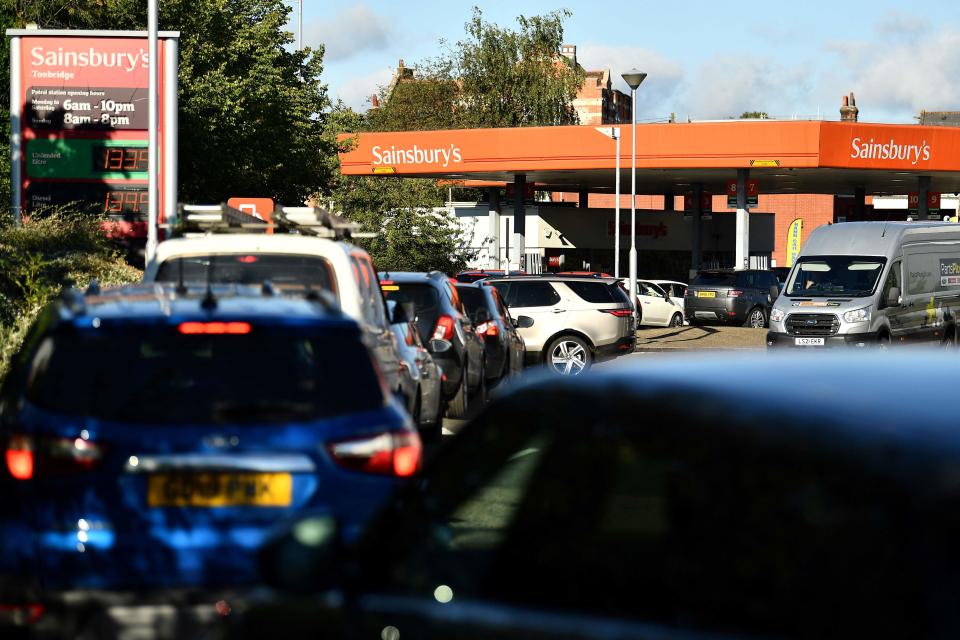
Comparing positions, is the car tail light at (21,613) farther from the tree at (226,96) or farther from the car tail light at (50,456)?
the tree at (226,96)

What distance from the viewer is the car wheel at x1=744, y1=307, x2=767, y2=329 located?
4169 centimetres

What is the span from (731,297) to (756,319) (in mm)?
1376

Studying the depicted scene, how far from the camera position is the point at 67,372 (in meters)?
5.47

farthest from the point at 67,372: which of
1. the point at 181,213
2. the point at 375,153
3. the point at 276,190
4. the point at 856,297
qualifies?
the point at 375,153

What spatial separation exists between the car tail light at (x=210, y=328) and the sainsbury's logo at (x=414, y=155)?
150 feet

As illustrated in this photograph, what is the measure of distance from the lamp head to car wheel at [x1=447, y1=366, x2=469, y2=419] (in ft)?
73.5

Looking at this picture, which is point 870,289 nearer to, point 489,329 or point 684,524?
point 489,329

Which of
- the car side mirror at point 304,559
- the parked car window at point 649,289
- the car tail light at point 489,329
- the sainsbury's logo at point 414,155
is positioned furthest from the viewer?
the sainsbury's logo at point 414,155

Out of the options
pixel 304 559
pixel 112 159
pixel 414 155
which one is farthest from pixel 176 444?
pixel 414 155

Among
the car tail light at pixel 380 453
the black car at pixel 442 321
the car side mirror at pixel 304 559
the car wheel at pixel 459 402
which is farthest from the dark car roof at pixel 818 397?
the car wheel at pixel 459 402

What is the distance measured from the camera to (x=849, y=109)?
346 feet

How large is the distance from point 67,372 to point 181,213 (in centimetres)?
665

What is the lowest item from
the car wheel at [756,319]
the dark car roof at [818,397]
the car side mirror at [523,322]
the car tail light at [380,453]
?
the car wheel at [756,319]

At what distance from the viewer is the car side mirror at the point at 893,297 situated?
25.8 metres
